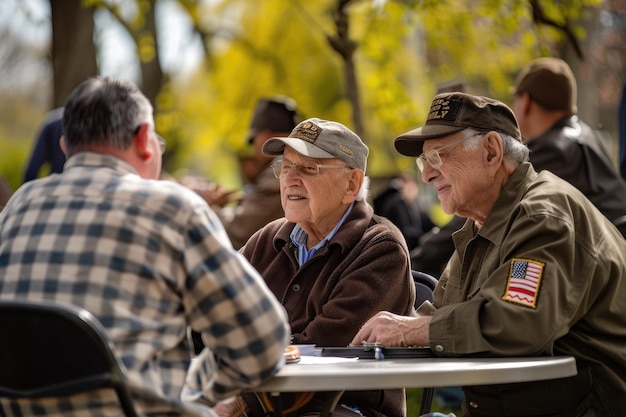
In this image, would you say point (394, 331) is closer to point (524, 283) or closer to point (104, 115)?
point (524, 283)

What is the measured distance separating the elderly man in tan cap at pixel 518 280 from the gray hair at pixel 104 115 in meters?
1.13

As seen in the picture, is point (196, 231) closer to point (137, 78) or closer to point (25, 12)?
point (25, 12)

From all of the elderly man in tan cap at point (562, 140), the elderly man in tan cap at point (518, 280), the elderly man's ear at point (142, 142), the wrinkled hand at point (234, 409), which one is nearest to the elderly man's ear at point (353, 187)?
the elderly man in tan cap at point (518, 280)

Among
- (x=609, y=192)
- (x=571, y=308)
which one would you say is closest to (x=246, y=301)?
(x=571, y=308)

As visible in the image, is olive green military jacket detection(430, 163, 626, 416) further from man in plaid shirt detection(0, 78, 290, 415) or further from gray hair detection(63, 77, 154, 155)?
gray hair detection(63, 77, 154, 155)

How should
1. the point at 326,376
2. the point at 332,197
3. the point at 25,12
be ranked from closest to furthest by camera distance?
the point at 326,376, the point at 332,197, the point at 25,12

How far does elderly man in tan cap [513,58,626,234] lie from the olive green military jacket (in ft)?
8.95

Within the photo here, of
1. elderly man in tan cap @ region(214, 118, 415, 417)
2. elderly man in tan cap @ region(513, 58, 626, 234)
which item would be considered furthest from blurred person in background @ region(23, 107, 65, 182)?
elderly man in tan cap @ region(214, 118, 415, 417)

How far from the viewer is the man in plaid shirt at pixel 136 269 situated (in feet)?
8.25

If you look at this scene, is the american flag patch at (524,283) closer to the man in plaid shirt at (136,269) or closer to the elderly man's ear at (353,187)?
the man in plaid shirt at (136,269)

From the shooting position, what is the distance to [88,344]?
7.87ft

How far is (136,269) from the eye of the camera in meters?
2.52

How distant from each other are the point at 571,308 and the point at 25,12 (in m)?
8.65

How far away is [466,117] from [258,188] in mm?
3145
